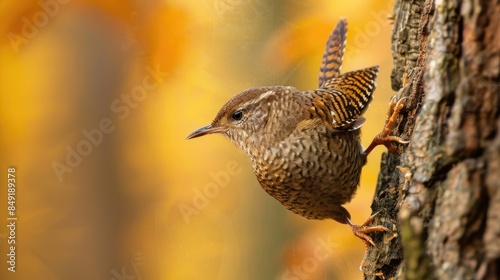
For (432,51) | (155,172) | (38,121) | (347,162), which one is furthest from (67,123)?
(432,51)

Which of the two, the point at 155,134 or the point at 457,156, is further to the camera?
the point at 155,134

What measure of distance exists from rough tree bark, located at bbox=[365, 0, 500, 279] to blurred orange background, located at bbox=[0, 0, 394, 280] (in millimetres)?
2721

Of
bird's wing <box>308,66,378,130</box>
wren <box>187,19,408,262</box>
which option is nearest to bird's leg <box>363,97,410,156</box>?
wren <box>187,19,408,262</box>

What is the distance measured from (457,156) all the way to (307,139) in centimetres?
126

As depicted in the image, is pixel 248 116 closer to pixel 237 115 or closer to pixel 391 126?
pixel 237 115

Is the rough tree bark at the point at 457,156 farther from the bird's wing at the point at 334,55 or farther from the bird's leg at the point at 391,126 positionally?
the bird's wing at the point at 334,55

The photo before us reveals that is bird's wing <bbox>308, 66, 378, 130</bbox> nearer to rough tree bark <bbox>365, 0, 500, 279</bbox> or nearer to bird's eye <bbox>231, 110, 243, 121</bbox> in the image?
bird's eye <bbox>231, 110, 243, 121</bbox>

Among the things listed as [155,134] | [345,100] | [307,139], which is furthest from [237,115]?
[155,134]

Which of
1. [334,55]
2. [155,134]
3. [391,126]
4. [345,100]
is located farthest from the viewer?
[155,134]

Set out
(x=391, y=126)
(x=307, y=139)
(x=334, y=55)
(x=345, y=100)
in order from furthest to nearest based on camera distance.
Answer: (x=334, y=55)
(x=345, y=100)
(x=307, y=139)
(x=391, y=126)

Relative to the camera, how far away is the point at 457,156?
1.80 meters

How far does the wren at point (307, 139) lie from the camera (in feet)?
9.76

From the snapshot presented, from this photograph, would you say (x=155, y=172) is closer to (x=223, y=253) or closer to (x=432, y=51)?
(x=223, y=253)

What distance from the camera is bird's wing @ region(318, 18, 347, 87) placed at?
152 inches
